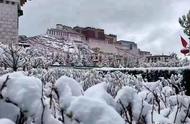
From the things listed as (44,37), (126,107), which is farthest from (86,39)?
(126,107)

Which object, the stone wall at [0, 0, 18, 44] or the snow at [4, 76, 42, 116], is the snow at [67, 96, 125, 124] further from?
the stone wall at [0, 0, 18, 44]

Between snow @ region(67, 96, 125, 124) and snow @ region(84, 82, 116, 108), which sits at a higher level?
snow @ region(84, 82, 116, 108)

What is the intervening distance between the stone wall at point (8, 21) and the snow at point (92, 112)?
87.7 ft

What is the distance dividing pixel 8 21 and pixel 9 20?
113mm

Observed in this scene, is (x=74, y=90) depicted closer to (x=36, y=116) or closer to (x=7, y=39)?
(x=36, y=116)

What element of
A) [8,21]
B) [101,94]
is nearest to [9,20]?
[8,21]

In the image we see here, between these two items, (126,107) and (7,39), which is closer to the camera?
(126,107)

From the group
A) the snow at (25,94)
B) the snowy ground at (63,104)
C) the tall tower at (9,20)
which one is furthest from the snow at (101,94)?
the tall tower at (9,20)

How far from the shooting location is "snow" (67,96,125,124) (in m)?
1.60

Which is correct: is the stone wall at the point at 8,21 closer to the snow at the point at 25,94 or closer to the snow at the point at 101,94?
the snow at the point at 101,94

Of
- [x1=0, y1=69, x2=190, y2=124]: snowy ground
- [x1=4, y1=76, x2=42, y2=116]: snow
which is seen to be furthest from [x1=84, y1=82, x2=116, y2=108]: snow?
[x1=4, y1=76, x2=42, y2=116]: snow

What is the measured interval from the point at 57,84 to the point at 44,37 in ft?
145

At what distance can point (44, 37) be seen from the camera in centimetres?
4581

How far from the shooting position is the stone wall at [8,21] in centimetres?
2831
